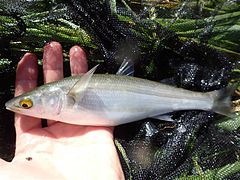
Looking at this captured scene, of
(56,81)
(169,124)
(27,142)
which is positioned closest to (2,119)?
(27,142)

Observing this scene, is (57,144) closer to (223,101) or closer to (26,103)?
(26,103)

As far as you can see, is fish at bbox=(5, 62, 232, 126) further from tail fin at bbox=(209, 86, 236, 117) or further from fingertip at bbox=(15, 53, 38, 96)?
fingertip at bbox=(15, 53, 38, 96)

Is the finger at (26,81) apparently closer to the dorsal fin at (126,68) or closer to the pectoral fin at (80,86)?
the pectoral fin at (80,86)

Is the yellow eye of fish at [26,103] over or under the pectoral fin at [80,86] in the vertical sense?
under

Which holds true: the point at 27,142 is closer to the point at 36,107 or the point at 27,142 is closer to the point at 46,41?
the point at 36,107

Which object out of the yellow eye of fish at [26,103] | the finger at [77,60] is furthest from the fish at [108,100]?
the finger at [77,60]

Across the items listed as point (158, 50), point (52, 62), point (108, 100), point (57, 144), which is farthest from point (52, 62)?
point (158, 50)

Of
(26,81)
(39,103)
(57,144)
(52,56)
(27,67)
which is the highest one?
(52,56)
